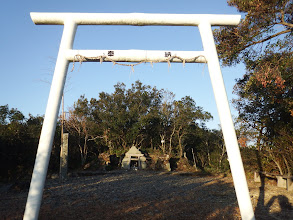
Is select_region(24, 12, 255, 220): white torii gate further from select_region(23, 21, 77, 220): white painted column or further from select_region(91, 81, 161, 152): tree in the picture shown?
select_region(91, 81, 161, 152): tree

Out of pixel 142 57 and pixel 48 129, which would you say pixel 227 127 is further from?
pixel 48 129

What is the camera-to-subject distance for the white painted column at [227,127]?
308 cm

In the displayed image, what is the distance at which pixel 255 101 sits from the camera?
1020 cm

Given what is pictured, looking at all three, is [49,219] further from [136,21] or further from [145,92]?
[145,92]

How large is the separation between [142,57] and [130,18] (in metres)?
0.61

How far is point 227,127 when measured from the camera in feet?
10.8

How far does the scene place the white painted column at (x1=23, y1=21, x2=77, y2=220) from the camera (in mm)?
2980

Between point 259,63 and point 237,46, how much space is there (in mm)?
718

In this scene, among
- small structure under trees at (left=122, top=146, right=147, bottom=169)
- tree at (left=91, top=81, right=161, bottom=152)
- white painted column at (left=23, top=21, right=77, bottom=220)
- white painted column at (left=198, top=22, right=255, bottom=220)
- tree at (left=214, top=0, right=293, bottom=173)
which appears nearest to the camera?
white painted column at (left=23, top=21, right=77, bottom=220)

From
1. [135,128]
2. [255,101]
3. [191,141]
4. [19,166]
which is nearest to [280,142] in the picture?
[255,101]

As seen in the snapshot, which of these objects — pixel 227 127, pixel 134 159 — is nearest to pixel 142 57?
pixel 227 127

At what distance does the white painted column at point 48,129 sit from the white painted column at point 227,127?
1.92m

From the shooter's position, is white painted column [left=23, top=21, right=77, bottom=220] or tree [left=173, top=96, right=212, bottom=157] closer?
white painted column [left=23, top=21, right=77, bottom=220]

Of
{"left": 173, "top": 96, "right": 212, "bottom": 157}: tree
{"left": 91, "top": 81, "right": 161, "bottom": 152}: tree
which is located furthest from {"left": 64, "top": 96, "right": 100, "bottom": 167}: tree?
{"left": 173, "top": 96, "right": 212, "bottom": 157}: tree
